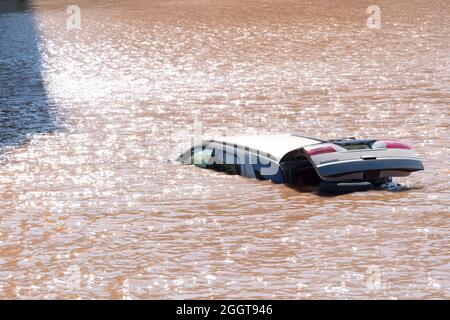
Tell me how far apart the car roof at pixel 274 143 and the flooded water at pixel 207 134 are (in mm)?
478

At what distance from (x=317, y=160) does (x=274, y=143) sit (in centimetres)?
149

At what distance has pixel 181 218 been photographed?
1245 centimetres

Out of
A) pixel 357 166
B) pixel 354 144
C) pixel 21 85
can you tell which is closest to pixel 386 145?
pixel 354 144

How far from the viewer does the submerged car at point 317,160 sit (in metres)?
12.6

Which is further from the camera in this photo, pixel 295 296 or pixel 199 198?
pixel 199 198

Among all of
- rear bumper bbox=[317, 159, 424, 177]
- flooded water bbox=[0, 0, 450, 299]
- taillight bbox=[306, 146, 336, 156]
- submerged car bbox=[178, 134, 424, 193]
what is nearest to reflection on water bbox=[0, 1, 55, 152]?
flooded water bbox=[0, 0, 450, 299]

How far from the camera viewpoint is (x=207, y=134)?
18750mm

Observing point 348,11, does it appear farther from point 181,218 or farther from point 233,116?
point 181,218

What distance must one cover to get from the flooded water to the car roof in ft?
1.57

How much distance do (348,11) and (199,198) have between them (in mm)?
25466

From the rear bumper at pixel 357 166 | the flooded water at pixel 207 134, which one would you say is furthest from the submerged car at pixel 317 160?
the flooded water at pixel 207 134

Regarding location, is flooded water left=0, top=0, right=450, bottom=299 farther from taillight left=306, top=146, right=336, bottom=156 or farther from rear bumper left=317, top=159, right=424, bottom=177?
taillight left=306, top=146, right=336, bottom=156
